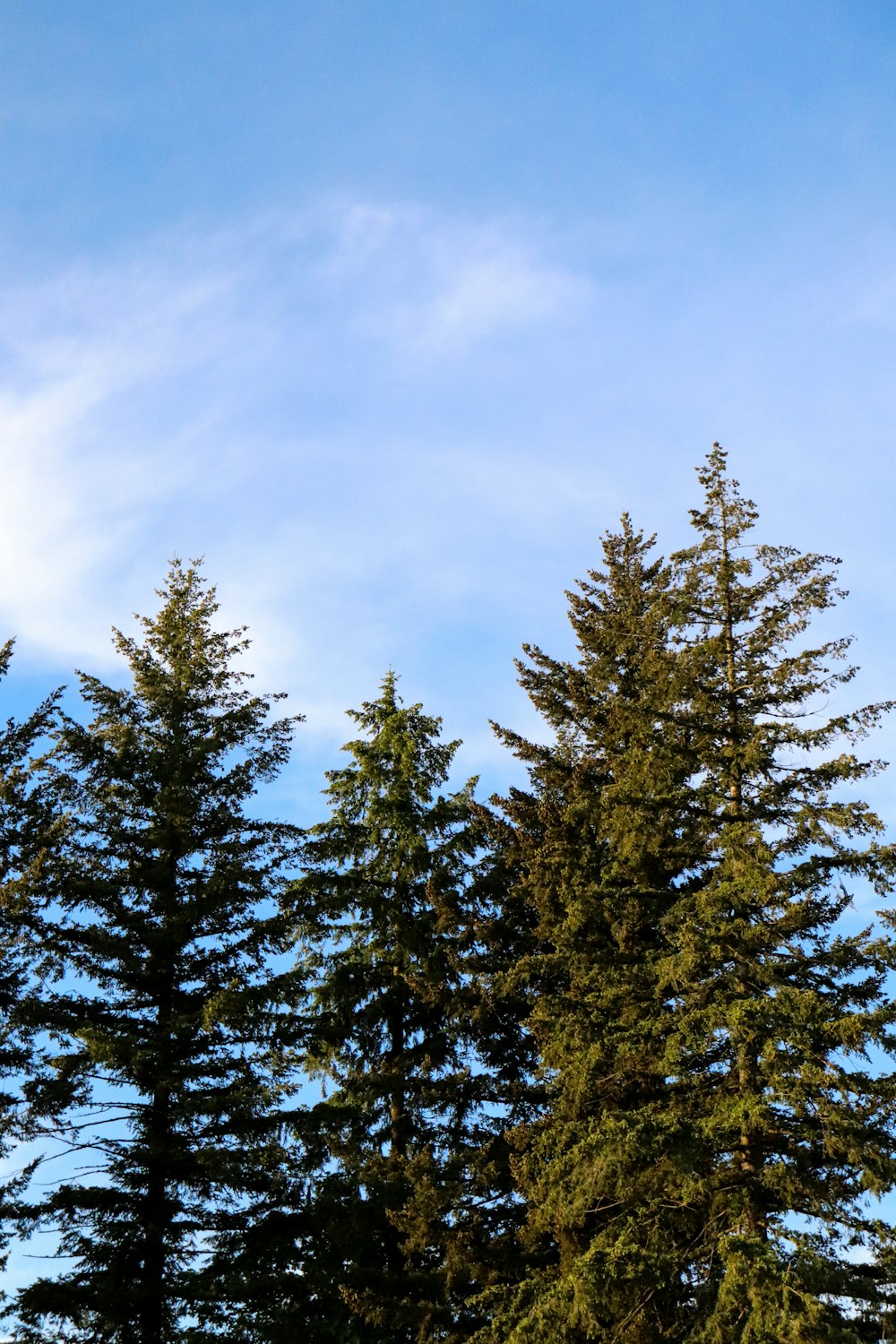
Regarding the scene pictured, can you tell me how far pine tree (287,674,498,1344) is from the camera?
63.1ft

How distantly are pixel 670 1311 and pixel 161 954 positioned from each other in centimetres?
942

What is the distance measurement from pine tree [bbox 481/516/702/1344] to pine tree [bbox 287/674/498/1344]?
1.38 meters

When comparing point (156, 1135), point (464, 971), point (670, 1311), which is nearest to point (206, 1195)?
point (156, 1135)

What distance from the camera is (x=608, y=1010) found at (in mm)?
19203

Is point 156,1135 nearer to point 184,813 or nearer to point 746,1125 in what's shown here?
point 184,813

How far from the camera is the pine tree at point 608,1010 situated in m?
16.1

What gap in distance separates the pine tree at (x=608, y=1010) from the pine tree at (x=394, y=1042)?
1.38 m

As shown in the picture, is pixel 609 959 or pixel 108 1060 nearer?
pixel 108 1060

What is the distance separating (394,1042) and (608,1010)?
5845 millimetres

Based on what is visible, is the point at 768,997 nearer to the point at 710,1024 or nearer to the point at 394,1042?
the point at 710,1024

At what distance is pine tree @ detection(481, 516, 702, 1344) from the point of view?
16.1 metres

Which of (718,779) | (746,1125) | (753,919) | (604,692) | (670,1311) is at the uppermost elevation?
(604,692)

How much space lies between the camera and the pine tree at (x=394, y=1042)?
19.2m

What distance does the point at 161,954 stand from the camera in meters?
20.5
